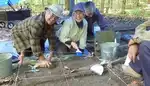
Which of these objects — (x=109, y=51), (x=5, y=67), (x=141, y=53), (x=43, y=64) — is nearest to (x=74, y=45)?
(x=109, y=51)

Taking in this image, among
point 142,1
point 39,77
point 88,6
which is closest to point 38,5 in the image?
point 142,1

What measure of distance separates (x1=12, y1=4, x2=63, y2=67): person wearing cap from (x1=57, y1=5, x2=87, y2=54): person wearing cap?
0.47 metres

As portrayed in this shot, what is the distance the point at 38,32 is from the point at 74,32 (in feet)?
3.19

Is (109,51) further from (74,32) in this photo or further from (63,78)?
(63,78)

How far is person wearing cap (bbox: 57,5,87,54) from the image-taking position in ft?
12.3

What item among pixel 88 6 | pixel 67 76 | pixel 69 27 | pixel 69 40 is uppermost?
pixel 88 6

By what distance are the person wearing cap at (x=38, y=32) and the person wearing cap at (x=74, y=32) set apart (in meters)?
0.47

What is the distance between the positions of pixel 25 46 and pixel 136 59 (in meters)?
1.76

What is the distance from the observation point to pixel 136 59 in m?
2.28

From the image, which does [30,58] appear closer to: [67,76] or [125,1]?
[67,76]

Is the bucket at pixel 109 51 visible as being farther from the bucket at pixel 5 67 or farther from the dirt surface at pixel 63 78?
the bucket at pixel 5 67

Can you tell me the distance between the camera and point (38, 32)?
9.96ft

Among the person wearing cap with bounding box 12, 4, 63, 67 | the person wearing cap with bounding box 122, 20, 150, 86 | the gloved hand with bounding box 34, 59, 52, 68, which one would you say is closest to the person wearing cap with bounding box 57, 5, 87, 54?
the person wearing cap with bounding box 12, 4, 63, 67

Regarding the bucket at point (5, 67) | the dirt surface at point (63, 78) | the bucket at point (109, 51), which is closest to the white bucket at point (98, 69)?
the dirt surface at point (63, 78)
